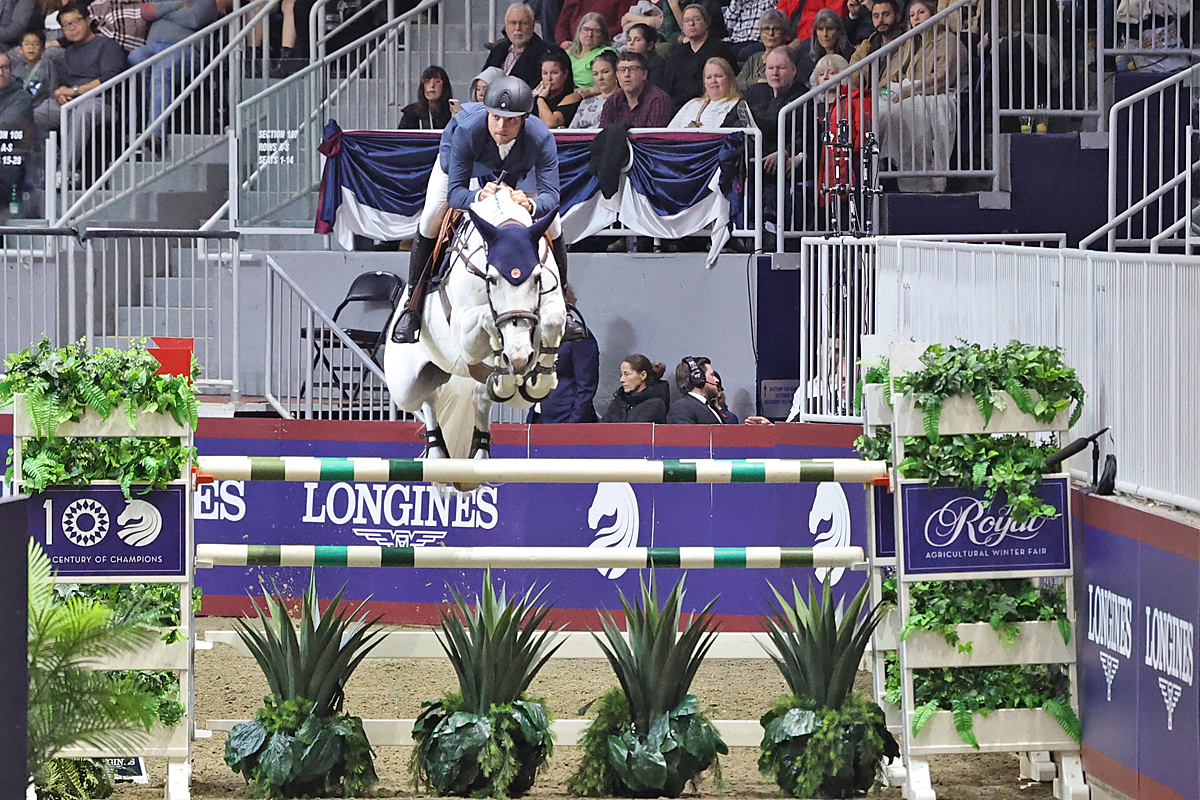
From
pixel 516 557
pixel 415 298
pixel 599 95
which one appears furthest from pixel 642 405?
pixel 516 557

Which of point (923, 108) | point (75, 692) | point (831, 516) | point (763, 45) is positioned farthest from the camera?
point (763, 45)

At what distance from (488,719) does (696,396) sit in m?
5.75

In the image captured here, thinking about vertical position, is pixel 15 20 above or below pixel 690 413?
above

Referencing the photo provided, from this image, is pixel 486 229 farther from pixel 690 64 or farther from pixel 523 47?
pixel 523 47

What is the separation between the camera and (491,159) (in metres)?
7.27

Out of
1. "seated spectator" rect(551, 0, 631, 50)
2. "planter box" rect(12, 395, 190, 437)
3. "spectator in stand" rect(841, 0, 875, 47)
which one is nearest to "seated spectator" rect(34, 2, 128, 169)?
"seated spectator" rect(551, 0, 631, 50)

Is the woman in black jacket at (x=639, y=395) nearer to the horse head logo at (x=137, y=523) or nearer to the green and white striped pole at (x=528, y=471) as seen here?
the green and white striped pole at (x=528, y=471)

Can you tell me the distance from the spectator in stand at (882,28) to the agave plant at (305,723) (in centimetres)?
876

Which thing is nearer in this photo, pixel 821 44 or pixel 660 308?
pixel 660 308

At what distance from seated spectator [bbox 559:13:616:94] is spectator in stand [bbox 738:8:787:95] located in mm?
1290

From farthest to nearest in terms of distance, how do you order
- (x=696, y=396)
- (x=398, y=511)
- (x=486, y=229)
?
(x=696, y=396) < (x=398, y=511) < (x=486, y=229)

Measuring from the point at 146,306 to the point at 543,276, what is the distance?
23.7ft

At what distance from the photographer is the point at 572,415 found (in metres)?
12.0

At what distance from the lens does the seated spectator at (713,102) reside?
42.9 feet
